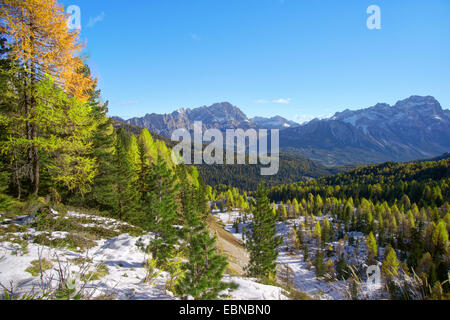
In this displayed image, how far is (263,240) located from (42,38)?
2770cm

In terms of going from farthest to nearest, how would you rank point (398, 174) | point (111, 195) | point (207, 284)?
point (398, 174)
point (111, 195)
point (207, 284)

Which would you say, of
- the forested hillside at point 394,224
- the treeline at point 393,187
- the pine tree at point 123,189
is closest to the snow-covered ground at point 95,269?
the forested hillside at point 394,224

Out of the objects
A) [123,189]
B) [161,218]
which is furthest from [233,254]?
[161,218]

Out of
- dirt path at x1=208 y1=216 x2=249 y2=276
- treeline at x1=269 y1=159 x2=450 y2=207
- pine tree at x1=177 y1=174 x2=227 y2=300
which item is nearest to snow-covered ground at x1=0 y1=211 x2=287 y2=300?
pine tree at x1=177 y1=174 x2=227 y2=300

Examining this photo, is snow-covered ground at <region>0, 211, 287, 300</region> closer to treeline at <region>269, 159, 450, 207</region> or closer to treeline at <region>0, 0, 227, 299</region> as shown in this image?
treeline at <region>0, 0, 227, 299</region>

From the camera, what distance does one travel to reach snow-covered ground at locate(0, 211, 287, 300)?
244 inches

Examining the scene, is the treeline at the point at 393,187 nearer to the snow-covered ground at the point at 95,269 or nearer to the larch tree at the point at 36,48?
the snow-covered ground at the point at 95,269

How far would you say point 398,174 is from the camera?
164 meters

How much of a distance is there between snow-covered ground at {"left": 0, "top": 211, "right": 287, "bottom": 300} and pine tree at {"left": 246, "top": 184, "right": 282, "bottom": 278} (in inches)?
692

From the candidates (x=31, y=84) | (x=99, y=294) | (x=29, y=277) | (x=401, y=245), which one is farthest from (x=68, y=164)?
(x=401, y=245)

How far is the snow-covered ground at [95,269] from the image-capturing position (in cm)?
619

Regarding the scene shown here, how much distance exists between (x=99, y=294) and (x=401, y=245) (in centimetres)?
9483

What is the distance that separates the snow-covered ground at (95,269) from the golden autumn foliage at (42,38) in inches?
347
